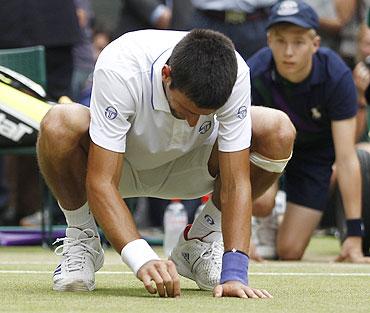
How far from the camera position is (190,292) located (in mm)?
4680

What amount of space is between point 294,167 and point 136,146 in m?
3.08

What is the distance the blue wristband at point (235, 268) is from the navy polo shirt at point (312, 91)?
275cm

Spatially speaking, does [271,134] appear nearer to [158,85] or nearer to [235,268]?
[158,85]

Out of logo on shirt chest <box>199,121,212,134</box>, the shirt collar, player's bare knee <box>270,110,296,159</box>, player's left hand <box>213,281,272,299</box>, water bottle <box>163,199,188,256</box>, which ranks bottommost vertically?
water bottle <box>163,199,188,256</box>

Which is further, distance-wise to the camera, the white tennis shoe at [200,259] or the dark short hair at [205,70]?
the white tennis shoe at [200,259]

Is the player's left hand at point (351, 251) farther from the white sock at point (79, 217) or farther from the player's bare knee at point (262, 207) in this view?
the white sock at point (79, 217)

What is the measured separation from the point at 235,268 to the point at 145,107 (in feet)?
2.33

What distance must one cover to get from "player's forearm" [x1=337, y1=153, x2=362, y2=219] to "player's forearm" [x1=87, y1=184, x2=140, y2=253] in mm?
2852

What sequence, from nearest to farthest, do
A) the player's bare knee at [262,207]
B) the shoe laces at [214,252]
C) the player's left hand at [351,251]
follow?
the shoe laces at [214,252] → the player's left hand at [351,251] → the player's bare knee at [262,207]

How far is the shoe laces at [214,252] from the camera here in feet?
16.1

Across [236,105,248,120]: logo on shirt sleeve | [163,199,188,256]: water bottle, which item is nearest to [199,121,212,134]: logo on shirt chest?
[236,105,248,120]: logo on shirt sleeve

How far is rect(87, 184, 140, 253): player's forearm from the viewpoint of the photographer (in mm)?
4223

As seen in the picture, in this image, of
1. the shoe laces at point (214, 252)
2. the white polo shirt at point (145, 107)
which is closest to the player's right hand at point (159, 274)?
the white polo shirt at point (145, 107)

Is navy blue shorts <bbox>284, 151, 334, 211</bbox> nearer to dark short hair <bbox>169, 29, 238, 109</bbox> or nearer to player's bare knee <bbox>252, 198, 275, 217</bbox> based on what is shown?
player's bare knee <bbox>252, 198, 275, 217</bbox>
